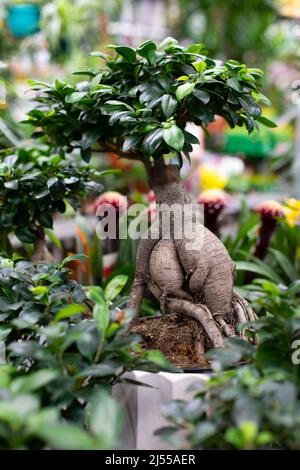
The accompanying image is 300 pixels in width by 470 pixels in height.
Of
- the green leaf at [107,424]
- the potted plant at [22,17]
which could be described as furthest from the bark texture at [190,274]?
the potted plant at [22,17]

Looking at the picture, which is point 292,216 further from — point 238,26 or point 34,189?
point 238,26

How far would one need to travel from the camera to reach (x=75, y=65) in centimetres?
312

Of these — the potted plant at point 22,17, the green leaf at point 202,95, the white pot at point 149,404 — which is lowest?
the white pot at point 149,404

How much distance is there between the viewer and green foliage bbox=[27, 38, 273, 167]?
3.37 feet

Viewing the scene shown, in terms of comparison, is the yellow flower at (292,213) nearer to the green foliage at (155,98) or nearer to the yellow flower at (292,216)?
the yellow flower at (292,216)

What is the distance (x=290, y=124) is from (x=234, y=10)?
4.25ft

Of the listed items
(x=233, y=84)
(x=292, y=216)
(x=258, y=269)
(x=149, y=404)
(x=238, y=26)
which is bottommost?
(x=149, y=404)

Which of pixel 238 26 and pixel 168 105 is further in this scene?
pixel 238 26

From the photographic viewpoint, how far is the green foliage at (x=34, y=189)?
1.26 meters

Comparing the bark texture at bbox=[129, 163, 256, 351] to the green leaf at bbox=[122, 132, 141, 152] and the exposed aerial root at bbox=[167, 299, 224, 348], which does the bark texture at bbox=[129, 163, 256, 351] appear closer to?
the exposed aerial root at bbox=[167, 299, 224, 348]

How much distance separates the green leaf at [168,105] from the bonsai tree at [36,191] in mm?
333

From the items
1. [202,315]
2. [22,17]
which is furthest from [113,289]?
[22,17]

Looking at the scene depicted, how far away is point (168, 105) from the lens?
1021 millimetres

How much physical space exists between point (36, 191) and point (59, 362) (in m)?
0.57
